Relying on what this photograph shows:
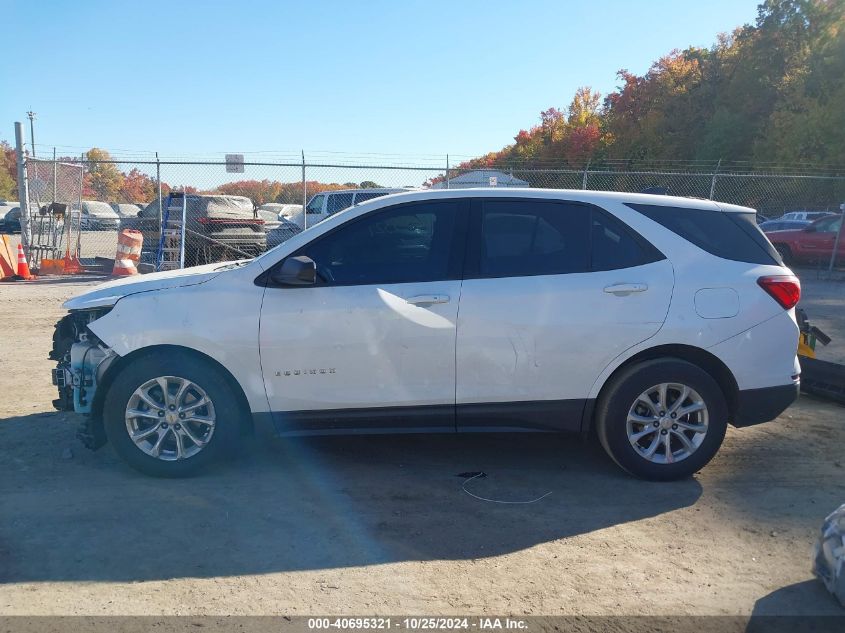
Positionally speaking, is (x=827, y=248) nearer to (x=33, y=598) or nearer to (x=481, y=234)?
(x=481, y=234)

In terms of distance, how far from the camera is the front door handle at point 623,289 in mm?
4570

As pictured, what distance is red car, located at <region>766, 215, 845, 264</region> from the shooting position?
1919cm

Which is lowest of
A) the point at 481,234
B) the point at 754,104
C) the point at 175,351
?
the point at 175,351

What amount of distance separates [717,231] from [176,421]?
3646mm

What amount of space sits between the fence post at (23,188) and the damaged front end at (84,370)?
40.0 ft

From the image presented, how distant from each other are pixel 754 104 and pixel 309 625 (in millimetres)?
42095

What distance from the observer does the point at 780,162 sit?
112 feet

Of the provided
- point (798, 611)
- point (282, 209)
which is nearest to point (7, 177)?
point (282, 209)

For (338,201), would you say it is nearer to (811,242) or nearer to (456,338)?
(811,242)

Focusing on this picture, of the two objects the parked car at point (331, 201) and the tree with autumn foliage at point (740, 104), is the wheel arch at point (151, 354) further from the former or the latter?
the tree with autumn foliage at point (740, 104)

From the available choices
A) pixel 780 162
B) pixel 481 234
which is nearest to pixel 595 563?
pixel 481 234

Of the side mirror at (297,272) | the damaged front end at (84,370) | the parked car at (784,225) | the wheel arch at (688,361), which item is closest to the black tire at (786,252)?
the parked car at (784,225)

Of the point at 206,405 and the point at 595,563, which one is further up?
the point at 206,405

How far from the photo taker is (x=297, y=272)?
4406 millimetres
